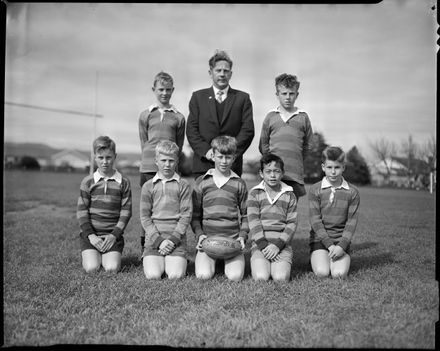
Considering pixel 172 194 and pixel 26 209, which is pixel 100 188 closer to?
pixel 172 194

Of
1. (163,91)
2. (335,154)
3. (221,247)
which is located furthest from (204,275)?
(163,91)

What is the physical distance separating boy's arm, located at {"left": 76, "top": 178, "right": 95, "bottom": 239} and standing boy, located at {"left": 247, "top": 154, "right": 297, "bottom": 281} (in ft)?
5.77

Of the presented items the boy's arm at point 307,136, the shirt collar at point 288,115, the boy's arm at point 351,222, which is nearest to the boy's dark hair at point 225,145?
the shirt collar at point 288,115

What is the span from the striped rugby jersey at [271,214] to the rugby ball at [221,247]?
0.80 ft

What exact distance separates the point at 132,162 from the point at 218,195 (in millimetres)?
30140

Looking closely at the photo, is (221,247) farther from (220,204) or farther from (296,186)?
(296,186)

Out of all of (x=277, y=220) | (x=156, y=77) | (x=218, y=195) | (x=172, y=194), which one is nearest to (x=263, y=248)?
(x=277, y=220)

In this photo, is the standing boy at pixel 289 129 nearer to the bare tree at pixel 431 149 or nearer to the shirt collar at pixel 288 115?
the shirt collar at pixel 288 115

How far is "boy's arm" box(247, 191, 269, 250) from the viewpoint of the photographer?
455 centimetres

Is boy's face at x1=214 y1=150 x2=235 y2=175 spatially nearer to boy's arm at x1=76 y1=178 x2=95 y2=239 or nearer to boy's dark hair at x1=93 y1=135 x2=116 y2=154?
boy's dark hair at x1=93 y1=135 x2=116 y2=154

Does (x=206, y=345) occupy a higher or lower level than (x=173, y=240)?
lower

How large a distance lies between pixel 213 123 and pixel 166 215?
3.86 feet

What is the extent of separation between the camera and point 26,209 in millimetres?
10758

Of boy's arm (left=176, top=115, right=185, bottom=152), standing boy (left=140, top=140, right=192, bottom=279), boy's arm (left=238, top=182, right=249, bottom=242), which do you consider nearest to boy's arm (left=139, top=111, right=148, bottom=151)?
boy's arm (left=176, top=115, right=185, bottom=152)
